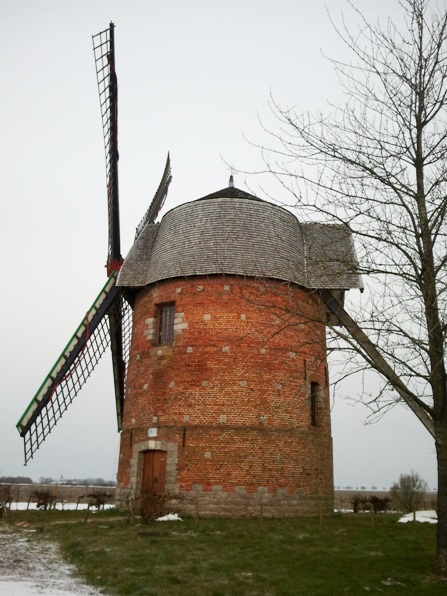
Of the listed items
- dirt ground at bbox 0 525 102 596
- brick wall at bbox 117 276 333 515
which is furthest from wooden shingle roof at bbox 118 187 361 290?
dirt ground at bbox 0 525 102 596

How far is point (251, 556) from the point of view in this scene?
9.55 m

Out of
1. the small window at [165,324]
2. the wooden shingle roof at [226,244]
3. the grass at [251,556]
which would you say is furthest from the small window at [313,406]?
the small window at [165,324]

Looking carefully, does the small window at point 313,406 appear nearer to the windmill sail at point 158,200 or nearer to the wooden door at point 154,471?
the wooden door at point 154,471

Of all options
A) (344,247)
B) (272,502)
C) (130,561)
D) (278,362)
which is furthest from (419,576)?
(344,247)

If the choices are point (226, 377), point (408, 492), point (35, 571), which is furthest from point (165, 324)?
point (408, 492)

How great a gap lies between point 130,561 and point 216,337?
7599mm

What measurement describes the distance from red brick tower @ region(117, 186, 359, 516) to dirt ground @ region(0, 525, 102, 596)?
394 centimetres

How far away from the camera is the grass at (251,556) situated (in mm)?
7520

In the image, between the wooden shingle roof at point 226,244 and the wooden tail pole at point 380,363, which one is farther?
the wooden shingle roof at point 226,244

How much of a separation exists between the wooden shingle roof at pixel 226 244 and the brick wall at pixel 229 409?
504 millimetres

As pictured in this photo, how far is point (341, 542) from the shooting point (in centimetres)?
1116

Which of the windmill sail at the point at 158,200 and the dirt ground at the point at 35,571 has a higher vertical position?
the windmill sail at the point at 158,200

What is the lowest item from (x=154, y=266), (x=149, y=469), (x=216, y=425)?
(x=149, y=469)

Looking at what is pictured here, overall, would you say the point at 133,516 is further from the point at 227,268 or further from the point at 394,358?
the point at 394,358
